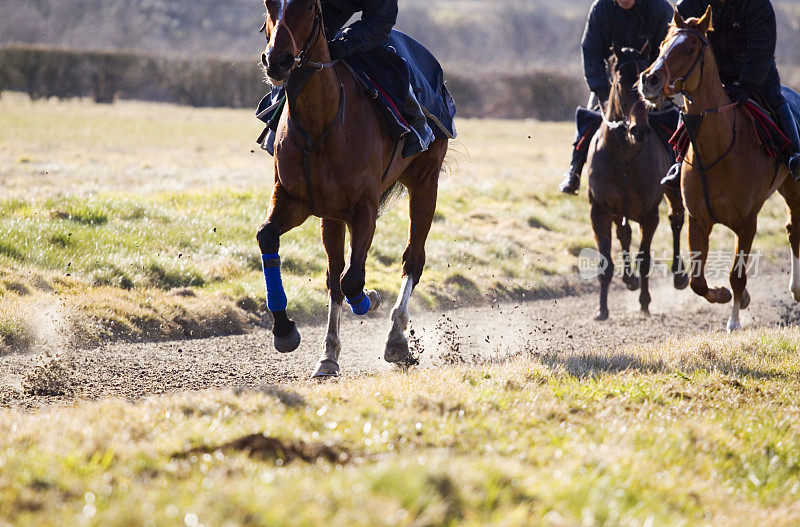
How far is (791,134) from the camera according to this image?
848 centimetres

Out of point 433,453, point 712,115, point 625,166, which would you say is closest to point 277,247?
point 433,453

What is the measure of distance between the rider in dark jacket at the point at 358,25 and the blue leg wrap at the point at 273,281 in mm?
1547

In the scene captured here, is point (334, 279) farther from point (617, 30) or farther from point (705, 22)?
point (617, 30)

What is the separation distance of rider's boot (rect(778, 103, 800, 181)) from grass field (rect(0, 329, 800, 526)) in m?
2.90

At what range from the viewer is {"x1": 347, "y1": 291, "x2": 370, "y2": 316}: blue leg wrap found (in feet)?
21.8

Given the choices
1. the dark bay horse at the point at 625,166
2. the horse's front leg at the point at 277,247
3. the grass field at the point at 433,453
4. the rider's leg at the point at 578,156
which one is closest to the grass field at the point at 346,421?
the grass field at the point at 433,453

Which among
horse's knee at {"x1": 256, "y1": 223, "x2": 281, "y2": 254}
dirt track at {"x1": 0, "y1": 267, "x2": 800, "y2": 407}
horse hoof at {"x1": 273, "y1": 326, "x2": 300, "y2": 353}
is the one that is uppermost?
horse's knee at {"x1": 256, "y1": 223, "x2": 281, "y2": 254}

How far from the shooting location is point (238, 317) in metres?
9.64

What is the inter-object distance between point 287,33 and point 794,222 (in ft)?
22.1

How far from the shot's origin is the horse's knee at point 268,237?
20.4 ft

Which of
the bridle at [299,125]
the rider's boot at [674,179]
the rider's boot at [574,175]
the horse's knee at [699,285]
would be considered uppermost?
the bridle at [299,125]

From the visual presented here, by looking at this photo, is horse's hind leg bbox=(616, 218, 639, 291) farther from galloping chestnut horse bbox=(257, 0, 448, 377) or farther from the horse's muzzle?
galloping chestnut horse bbox=(257, 0, 448, 377)

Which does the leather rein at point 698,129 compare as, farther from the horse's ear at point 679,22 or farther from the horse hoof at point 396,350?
the horse hoof at point 396,350

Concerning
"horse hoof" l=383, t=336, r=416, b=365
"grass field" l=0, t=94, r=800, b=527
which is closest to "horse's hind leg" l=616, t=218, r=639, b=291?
"grass field" l=0, t=94, r=800, b=527
